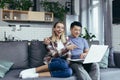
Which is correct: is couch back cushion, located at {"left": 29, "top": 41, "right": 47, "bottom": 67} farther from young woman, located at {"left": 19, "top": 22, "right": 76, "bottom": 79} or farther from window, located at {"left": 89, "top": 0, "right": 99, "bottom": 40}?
window, located at {"left": 89, "top": 0, "right": 99, "bottom": 40}

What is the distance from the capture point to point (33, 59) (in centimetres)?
317

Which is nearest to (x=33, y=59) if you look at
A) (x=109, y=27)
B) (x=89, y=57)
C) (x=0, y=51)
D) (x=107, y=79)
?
(x=0, y=51)

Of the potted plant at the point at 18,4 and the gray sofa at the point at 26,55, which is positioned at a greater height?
the potted plant at the point at 18,4

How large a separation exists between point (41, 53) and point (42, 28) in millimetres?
4333

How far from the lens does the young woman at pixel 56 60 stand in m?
2.66

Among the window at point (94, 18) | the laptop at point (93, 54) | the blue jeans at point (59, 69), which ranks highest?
the window at point (94, 18)

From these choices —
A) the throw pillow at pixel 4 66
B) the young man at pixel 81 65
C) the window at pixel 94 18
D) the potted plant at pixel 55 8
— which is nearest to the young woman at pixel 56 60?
the young man at pixel 81 65

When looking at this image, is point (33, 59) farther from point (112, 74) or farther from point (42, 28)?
point (42, 28)

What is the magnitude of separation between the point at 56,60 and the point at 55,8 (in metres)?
5.00

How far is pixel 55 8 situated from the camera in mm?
7625

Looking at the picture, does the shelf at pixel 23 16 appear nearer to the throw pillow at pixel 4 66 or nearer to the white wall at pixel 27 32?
the white wall at pixel 27 32

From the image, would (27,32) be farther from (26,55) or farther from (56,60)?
(56,60)

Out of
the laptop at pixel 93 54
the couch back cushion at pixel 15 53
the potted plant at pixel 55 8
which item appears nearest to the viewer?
the laptop at pixel 93 54

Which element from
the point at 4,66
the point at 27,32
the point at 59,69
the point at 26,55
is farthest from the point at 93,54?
the point at 27,32
